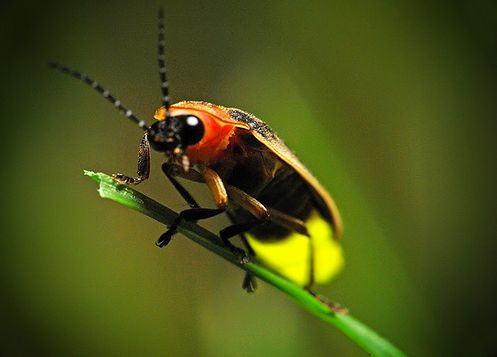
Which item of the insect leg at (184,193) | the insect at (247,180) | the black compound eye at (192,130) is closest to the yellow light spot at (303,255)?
the insect at (247,180)

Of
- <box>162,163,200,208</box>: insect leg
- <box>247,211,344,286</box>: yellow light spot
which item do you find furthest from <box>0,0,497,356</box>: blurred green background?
<box>162,163,200,208</box>: insect leg

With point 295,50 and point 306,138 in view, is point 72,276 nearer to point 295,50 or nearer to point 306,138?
point 306,138

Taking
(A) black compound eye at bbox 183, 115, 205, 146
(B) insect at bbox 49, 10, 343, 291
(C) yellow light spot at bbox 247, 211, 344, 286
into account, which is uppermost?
(A) black compound eye at bbox 183, 115, 205, 146

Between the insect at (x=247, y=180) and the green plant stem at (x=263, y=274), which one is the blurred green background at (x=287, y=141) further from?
the green plant stem at (x=263, y=274)

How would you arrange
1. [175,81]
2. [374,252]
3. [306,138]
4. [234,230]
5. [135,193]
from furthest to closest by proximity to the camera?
1. [175,81]
2. [306,138]
3. [374,252]
4. [234,230]
5. [135,193]

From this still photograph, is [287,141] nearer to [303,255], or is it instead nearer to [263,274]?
[303,255]

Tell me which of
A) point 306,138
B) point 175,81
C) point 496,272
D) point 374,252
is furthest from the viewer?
point 175,81

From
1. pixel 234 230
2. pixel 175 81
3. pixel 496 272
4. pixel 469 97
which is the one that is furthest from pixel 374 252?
pixel 175 81

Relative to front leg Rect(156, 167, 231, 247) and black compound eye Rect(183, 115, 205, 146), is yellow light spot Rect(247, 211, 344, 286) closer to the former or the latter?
front leg Rect(156, 167, 231, 247)
